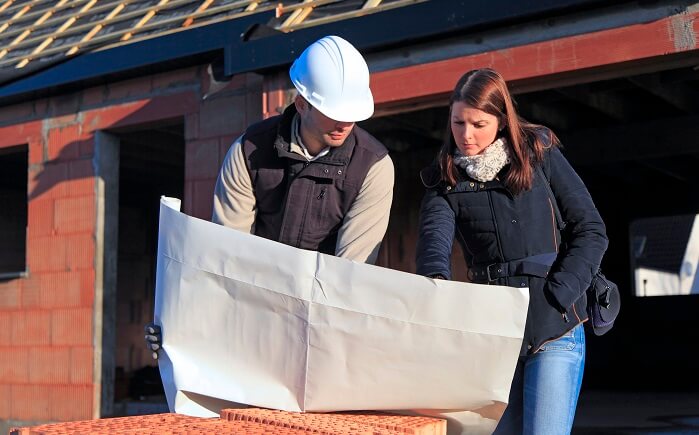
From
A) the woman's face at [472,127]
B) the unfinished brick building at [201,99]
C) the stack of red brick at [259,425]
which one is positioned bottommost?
the stack of red brick at [259,425]

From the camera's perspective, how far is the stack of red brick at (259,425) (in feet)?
6.45

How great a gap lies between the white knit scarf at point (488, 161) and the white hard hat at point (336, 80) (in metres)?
0.33

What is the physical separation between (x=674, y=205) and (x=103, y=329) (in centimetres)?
901

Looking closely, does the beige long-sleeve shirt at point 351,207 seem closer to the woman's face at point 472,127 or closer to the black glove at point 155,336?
the woman's face at point 472,127

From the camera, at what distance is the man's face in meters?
2.77

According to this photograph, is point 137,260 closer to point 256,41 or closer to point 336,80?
point 256,41

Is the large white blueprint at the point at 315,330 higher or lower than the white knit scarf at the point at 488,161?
lower

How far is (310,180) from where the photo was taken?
9.61 ft

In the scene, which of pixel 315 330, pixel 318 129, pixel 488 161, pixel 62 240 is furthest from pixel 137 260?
pixel 315 330

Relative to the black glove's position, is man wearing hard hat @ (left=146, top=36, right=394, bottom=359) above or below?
above

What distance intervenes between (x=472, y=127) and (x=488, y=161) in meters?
0.11

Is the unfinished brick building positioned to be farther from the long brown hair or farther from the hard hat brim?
the hard hat brim

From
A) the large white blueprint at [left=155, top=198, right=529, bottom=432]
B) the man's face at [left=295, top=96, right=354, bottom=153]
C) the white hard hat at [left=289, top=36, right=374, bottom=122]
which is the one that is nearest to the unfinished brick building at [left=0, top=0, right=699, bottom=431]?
the man's face at [left=295, top=96, right=354, bottom=153]

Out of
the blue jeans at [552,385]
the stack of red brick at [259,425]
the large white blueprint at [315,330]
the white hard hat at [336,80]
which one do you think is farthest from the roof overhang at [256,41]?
the stack of red brick at [259,425]
